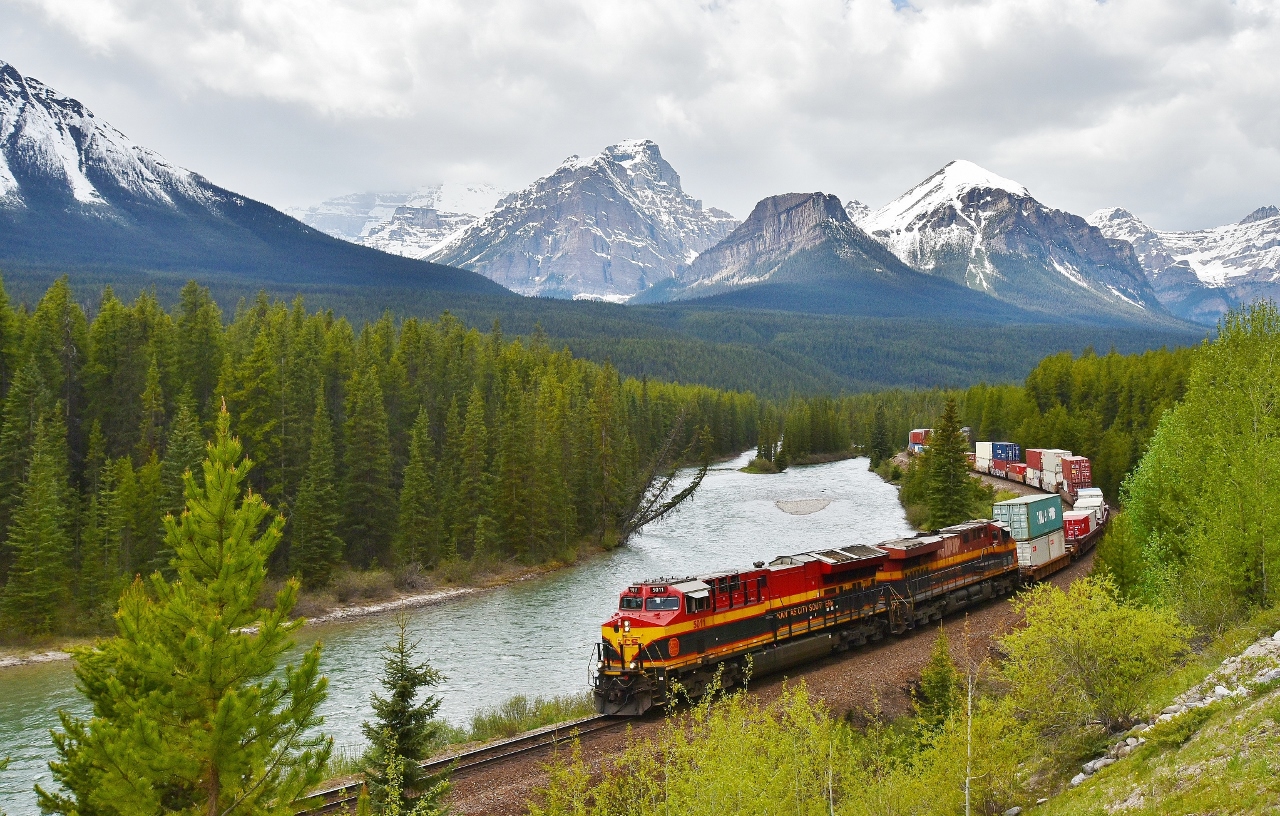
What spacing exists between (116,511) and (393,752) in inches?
1851

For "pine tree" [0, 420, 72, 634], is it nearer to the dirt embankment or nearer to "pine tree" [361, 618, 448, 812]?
the dirt embankment

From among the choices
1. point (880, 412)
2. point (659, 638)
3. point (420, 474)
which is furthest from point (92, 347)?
point (880, 412)

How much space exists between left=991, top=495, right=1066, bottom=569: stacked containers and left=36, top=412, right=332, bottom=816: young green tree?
48.8 metres

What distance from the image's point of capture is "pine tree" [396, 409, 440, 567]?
70312 millimetres

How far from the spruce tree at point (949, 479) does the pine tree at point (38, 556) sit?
63746 millimetres

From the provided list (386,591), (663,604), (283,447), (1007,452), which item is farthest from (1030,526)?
(1007,452)

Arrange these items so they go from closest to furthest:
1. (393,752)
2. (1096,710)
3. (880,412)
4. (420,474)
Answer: (393,752) → (1096,710) → (420,474) → (880,412)

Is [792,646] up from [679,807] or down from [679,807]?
down

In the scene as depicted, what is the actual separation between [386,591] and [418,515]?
8.32m

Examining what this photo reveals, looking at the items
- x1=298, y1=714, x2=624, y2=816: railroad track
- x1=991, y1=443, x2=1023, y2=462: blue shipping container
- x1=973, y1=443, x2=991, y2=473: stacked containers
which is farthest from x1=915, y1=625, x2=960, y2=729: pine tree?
x1=973, y1=443, x2=991, y2=473: stacked containers

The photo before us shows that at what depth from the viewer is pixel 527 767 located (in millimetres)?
25766

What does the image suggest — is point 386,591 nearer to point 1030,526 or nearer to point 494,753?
point 494,753

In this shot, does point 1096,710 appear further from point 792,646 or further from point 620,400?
point 620,400

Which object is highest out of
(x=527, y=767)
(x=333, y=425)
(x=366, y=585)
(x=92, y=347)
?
(x=92, y=347)
